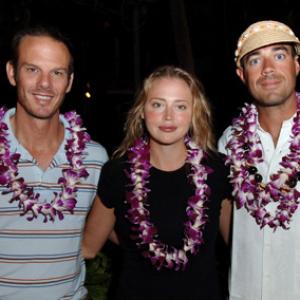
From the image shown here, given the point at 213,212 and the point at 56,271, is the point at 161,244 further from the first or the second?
the point at 56,271

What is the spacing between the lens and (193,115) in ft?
8.92

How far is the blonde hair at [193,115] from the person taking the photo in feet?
8.67

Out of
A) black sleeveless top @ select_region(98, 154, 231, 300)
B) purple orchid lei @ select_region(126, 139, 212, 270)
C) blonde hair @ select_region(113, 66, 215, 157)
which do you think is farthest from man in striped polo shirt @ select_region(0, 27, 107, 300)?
blonde hair @ select_region(113, 66, 215, 157)

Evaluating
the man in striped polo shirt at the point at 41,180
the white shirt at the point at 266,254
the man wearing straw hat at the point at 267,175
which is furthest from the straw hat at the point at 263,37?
the man in striped polo shirt at the point at 41,180

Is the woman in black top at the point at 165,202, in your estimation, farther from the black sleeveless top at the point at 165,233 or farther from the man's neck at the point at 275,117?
the man's neck at the point at 275,117

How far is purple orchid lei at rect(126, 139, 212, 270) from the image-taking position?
7.98 feet

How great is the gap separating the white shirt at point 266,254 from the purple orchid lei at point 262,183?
0.04m

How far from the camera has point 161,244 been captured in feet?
8.12

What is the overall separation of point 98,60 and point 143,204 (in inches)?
622

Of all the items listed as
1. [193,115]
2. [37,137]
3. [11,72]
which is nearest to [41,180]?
[37,137]

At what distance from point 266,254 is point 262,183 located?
398mm

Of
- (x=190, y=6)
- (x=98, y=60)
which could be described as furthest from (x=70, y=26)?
(x=98, y=60)

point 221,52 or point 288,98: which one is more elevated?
point 221,52

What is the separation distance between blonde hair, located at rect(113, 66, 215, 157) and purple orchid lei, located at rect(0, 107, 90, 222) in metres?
0.37
